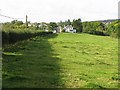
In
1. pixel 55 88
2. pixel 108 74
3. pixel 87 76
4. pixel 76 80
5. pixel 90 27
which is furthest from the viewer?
pixel 90 27

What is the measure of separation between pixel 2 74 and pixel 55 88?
271 cm

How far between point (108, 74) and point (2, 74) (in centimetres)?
449

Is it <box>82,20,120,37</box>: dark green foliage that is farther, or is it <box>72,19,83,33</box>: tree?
<box>72,19,83,33</box>: tree

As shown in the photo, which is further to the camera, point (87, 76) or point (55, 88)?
point (87, 76)

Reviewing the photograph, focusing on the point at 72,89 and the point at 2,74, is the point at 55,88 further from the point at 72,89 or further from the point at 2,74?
the point at 2,74

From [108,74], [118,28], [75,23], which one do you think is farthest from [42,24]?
[108,74]

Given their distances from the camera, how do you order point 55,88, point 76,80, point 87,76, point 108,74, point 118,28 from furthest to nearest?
point 118,28 → point 108,74 → point 87,76 → point 76,80 → point 55,88

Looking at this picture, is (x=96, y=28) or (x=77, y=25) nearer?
(x=96, y=28)

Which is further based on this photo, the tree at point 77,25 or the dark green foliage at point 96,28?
the tree at point 77,25

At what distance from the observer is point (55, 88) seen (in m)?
9.67

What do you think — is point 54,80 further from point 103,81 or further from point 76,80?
point 103,81

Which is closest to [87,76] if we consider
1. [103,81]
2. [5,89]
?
[103,81]

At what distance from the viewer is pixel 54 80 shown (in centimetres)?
1097

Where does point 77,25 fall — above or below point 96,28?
above
